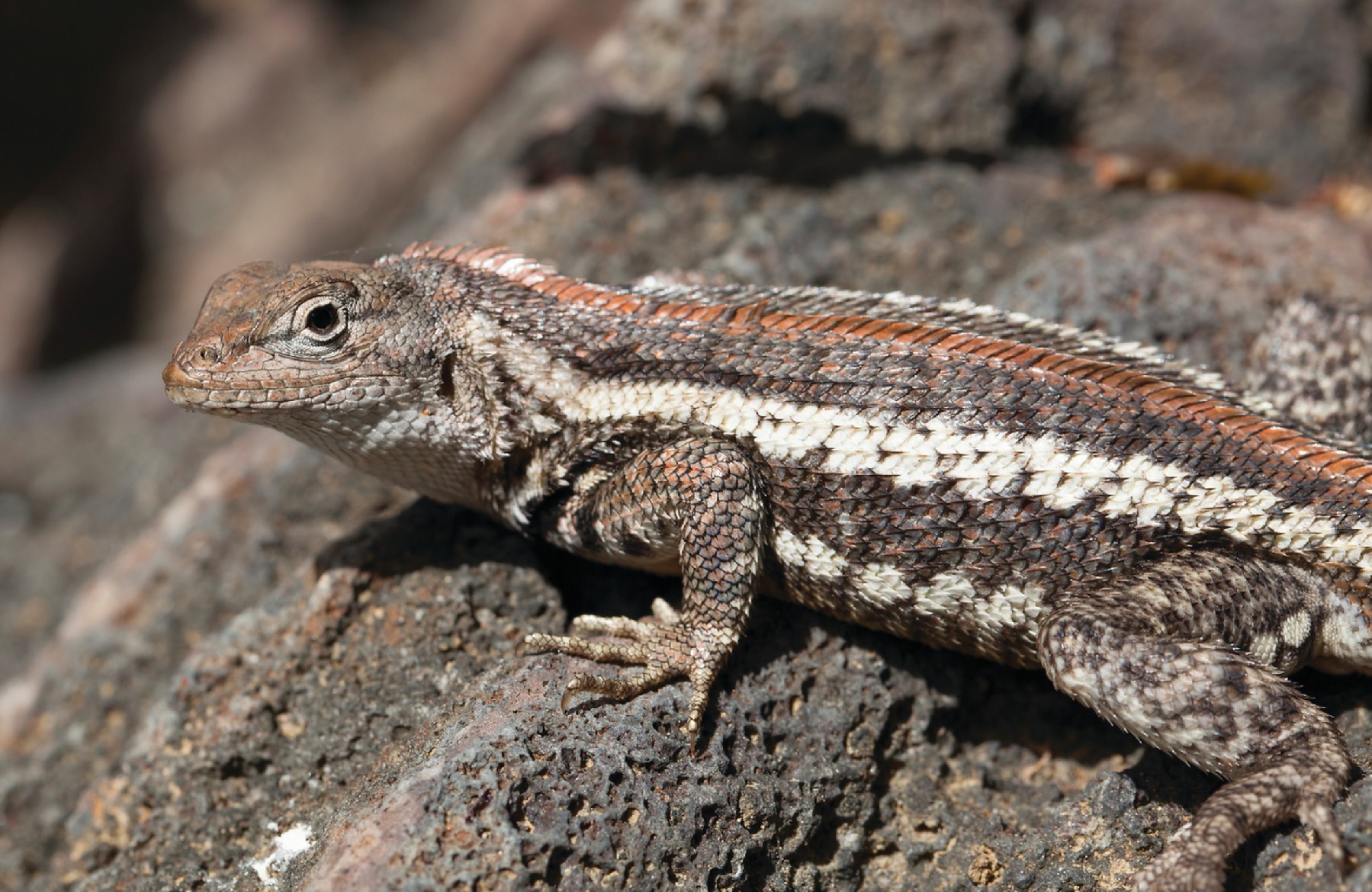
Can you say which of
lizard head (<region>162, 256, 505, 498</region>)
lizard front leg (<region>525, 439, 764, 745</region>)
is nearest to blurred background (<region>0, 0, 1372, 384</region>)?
lizard head (<region>162, 256, 505, 498</region>)

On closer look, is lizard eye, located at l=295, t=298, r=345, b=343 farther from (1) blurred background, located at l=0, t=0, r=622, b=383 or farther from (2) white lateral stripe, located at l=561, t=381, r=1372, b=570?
(1) blurred background, located at l=0, t=0, r=622, b=383

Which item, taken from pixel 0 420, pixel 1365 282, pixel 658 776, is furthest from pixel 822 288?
pixel 0 420

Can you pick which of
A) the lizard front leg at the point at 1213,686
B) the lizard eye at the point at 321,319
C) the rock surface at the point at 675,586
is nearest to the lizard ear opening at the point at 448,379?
the lizard eye at the point at 321,319

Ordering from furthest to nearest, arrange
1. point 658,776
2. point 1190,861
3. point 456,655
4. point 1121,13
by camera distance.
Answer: point 1121,13, point 456,655, point 658,776, point 1190,861

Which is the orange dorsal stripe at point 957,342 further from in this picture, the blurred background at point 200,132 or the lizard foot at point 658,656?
the blurred background at point 200,132

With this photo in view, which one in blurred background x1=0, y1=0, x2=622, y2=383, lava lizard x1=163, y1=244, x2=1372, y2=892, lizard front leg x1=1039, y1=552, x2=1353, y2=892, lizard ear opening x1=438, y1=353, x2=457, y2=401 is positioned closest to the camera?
lizard front leg x1=1039, y1=552, x2=1353, y2=892

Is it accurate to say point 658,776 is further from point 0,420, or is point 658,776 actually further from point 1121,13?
point 0,420
